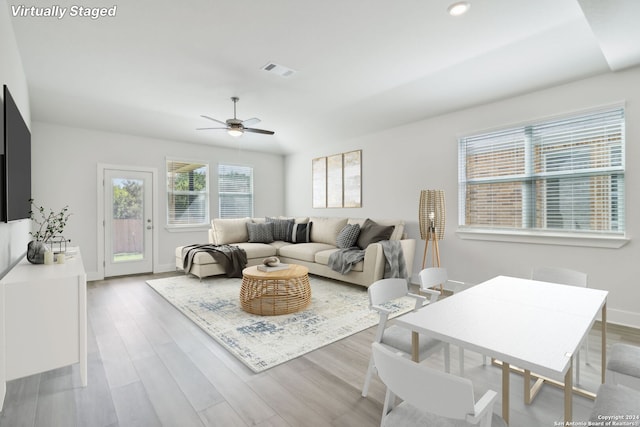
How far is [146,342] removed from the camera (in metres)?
2.79

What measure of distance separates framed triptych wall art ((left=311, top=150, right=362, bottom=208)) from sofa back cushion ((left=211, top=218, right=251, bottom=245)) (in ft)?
5.34

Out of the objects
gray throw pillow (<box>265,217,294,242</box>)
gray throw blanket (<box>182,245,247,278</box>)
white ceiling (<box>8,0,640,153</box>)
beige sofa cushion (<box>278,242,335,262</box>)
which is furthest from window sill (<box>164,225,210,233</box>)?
white ceiling (<box>8,0,640,153</box>)

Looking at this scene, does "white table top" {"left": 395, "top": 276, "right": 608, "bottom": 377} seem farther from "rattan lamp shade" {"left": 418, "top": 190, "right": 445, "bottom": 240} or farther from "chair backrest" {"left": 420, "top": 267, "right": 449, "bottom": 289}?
"rattan lamp shade" {"left": 418, "top": 190, "right": 445, "bottom": 240}

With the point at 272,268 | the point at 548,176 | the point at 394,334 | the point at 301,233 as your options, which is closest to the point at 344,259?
the point at 272,268

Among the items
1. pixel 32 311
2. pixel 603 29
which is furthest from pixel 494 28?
pixel 32 311

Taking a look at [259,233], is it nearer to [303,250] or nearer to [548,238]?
[303,250]

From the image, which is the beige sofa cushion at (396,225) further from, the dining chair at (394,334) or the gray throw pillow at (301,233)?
the dining chair at (394,334)

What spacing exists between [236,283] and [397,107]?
11.7ft

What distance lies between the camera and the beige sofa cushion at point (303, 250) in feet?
16.9

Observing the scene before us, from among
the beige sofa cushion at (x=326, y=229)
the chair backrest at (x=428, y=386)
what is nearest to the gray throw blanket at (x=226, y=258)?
the beige sofa cushion at (x=326, y=229)

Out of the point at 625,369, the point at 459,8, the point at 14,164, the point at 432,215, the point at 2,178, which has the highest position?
the point at 459,8

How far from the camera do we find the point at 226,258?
5.09 metres

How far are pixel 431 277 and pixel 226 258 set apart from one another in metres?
3.59

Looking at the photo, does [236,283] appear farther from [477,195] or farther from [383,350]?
[383,350]
